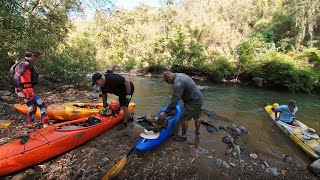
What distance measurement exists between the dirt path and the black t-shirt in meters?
1.06

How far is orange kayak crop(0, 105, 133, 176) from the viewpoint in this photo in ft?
13.2

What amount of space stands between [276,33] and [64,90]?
68.0 ft

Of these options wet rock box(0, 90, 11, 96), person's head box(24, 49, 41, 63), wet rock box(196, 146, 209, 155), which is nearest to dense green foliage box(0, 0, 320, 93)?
wet rock box(0, 90, 11, 96)

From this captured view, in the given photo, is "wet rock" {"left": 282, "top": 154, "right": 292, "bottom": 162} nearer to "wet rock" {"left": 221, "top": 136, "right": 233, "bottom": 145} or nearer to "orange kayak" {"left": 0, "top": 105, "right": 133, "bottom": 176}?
"wet rock" {"left": 221, "top": 136, "right": 233, "bottom": 145}

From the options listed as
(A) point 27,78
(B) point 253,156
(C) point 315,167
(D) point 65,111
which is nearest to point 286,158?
(C) point 315,167

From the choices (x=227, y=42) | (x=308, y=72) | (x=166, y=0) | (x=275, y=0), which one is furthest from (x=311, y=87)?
(x=166, y=0)

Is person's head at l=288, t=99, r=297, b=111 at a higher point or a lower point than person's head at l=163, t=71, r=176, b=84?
lower

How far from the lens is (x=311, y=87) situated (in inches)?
608

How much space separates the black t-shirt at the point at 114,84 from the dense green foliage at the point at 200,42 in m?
1.87

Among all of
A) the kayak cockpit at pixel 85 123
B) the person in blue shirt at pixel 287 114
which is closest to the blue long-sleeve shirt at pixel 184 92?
the kayak cockpit at pixel 85 123

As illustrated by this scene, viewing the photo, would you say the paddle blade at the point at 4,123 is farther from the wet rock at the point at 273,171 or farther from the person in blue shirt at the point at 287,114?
the person in blue shirt at the point at 287,114

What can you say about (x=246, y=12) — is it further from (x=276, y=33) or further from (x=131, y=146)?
(x=131, y=146)

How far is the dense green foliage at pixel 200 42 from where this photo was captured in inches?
410

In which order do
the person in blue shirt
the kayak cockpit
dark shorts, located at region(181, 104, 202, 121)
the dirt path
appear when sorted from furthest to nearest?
the person in blue shirt → the kayak cockpit → dark shorts, located at region(181, 104, 202, 121) → the dirt path
